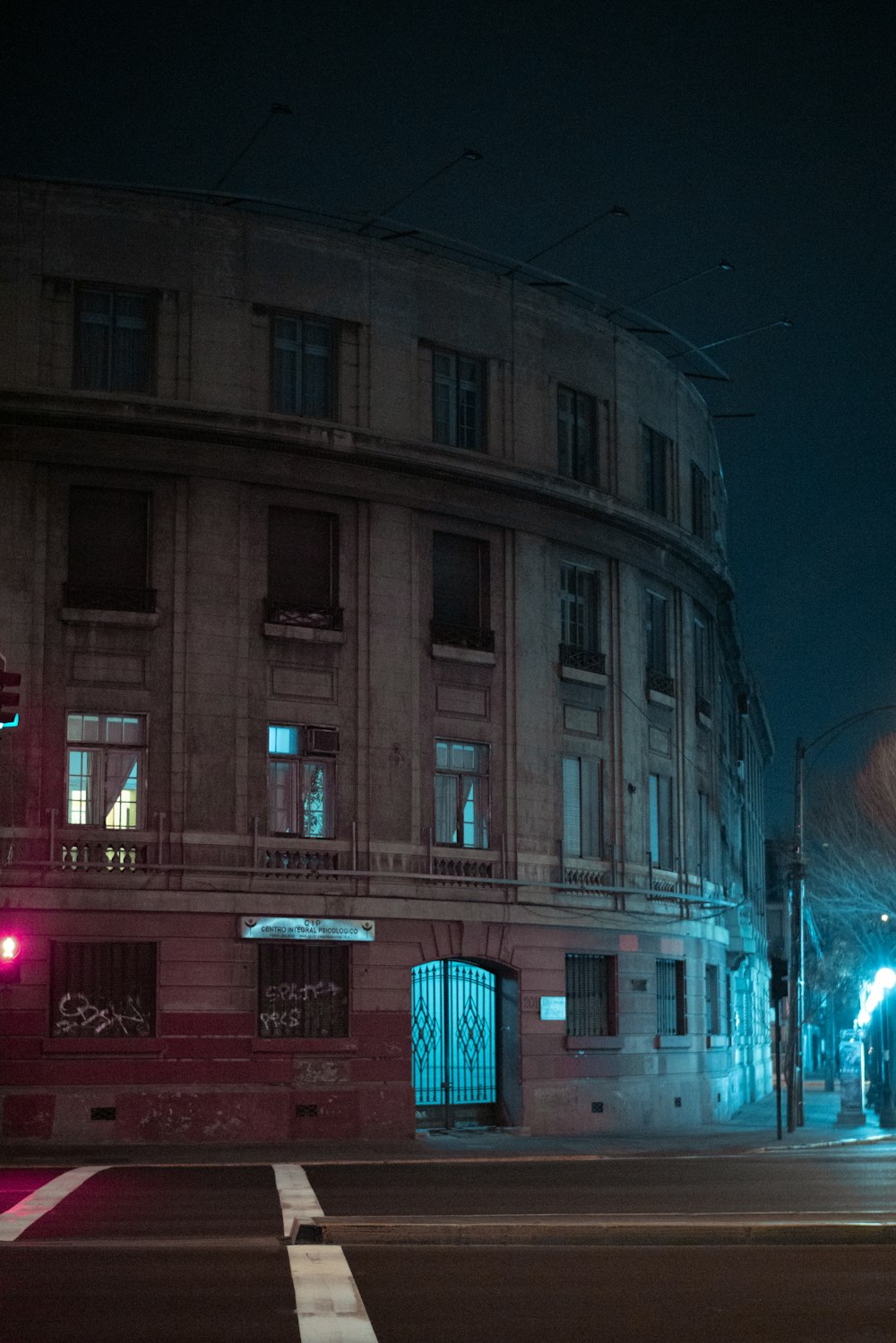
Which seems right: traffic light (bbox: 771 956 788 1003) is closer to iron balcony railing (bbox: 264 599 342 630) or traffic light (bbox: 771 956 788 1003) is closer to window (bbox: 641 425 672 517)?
window (bbox: 641 425 672 517)

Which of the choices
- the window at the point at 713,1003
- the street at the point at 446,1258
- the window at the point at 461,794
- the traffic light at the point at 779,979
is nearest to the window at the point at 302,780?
the window at the point at 461,794

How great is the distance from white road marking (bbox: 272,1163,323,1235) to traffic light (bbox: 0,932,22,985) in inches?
204

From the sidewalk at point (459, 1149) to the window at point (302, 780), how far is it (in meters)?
5.61

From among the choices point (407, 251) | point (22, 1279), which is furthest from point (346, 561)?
point (22, 1279)

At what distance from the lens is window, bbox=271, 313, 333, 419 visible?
112ft

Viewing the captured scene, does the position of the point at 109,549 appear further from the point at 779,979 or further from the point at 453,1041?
the point at 779,979

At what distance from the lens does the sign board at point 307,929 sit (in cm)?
3216

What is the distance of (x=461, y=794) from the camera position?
115 ft

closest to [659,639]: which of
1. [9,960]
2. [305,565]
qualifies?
[305,565]

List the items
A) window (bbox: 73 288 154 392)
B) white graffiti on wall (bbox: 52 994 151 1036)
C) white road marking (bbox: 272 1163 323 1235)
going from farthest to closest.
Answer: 1. window (bbox: 73 288 154 392)
2. white graffiti on wall (bbox: 52 994 151 1036)
3. white road marking (bbox: 272 1163 323 1235)

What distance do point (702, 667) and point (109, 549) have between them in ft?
53.0

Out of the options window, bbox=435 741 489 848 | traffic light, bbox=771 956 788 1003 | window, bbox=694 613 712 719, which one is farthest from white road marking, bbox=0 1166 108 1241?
window, bbox=694 613 712 719

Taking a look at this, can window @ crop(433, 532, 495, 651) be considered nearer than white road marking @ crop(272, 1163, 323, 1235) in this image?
No

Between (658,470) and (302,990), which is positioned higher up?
(658,470)
